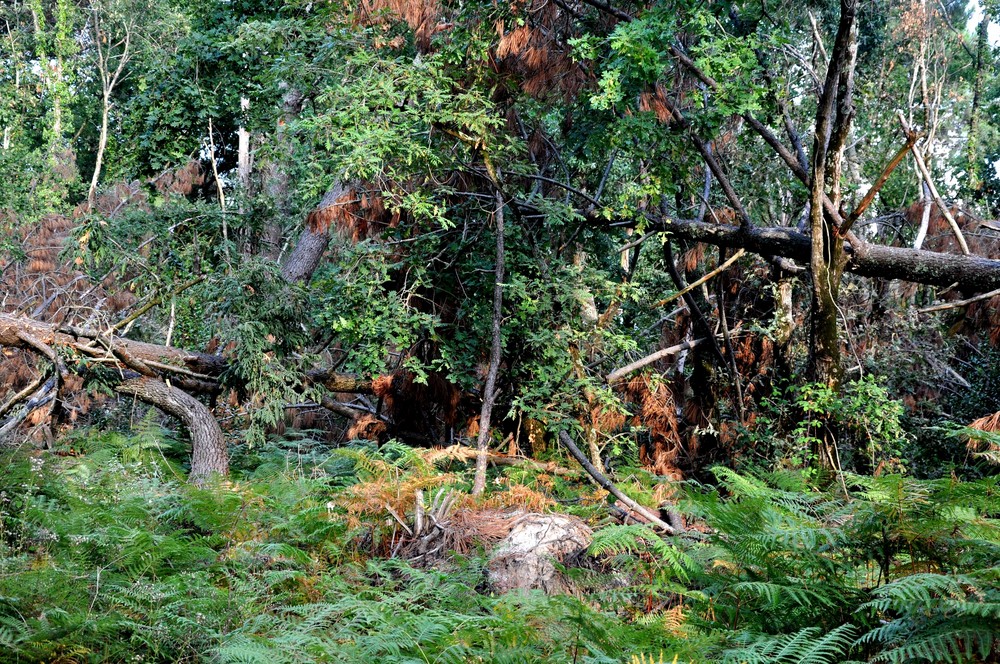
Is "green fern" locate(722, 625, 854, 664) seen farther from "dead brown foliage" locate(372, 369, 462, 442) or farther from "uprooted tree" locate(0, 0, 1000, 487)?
"dead brown foliage" locate(372, 369, 462, 442)

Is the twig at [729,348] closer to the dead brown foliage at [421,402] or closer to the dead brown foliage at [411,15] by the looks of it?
the dead brown foliage at [421,402]

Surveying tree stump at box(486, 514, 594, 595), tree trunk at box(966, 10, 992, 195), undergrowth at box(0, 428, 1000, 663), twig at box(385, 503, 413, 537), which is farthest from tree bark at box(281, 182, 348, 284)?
tree trunk at box(966, 10, 992, 195)

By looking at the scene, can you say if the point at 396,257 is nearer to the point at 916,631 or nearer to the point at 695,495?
the point at 695,495

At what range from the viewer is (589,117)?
812cm

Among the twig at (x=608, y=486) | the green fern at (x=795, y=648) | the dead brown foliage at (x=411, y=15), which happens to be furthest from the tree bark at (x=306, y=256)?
the green fern at (x=795, y=648)

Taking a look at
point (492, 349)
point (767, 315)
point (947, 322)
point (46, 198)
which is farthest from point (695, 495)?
point (46, 198)

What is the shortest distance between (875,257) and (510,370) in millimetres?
3246

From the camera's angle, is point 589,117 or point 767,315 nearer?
point 589,117

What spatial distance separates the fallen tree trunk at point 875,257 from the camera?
7059 millimetres

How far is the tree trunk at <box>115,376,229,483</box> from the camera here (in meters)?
8.48

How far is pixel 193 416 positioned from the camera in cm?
867

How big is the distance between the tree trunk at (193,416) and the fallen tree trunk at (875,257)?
4660 mm

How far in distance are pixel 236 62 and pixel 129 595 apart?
24.9ft

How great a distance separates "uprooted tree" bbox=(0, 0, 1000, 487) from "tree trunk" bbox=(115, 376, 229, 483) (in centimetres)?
3
